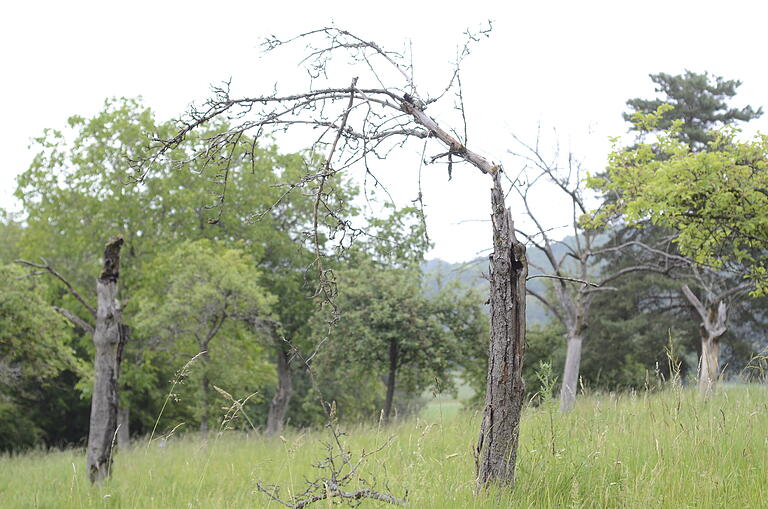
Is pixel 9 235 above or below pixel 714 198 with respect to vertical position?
above

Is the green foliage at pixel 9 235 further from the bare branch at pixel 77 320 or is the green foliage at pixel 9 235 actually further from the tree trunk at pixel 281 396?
the bare branch at pixel 77 320

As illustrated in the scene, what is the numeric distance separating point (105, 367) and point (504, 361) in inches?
237

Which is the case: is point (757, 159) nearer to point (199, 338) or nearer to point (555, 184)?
Result: point (555, 184)

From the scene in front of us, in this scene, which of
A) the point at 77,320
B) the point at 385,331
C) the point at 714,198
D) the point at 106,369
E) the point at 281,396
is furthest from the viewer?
the point at 281,396

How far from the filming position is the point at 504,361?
384 centimetres

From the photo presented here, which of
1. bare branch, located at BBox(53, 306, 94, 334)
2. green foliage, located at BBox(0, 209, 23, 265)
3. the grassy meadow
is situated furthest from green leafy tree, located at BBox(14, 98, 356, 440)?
the grassy meadow

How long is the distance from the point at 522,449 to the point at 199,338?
1386 centimetres

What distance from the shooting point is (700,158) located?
8.68m

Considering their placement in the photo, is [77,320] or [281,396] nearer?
[77,320]

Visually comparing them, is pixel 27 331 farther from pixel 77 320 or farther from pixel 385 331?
pixel 385 331

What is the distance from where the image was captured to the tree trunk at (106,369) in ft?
25.1

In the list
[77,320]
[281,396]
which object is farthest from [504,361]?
[281,396]

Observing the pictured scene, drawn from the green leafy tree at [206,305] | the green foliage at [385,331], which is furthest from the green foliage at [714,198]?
the green leafy tree at [206,305]

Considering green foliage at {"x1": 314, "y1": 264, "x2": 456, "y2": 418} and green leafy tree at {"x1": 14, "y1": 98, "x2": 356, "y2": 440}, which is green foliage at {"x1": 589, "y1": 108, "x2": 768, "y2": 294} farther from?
green leafy tree at {"x1": 14, "y1": 98, "x2": 356, "y2": 440}
